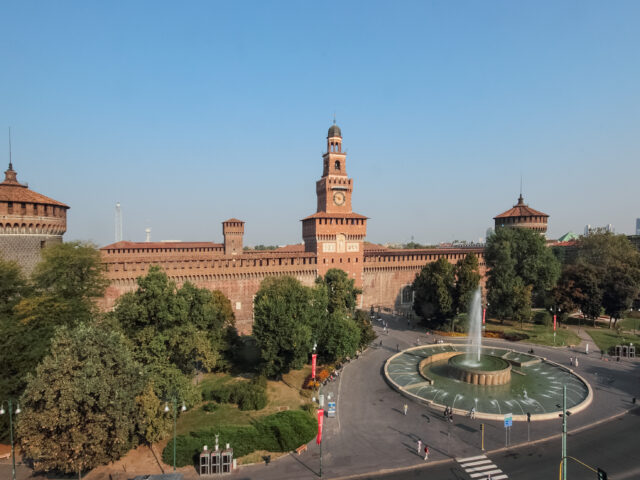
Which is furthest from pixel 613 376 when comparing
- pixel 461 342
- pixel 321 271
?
pixel 321 271

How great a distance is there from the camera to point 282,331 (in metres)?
32.3

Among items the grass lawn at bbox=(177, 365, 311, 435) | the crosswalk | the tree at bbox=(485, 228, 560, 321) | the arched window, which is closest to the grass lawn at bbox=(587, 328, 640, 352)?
the tree at bbox=(485, 228, 560, 321)

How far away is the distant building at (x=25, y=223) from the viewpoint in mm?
38719

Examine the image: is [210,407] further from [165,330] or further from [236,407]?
[165,330]

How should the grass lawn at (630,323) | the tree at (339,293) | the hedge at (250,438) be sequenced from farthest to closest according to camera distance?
the grass lawn at (630,323), the tree at (339,293), the hedge at (250,438)

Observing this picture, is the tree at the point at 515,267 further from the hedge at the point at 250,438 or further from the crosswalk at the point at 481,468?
the hedge at the point at 250,438

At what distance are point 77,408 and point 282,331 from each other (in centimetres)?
1569

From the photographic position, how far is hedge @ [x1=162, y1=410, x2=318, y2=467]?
72.8 feet

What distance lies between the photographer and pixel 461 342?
45812mm

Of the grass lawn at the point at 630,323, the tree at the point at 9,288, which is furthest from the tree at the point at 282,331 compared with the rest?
the grass lawn at the point at 630,323

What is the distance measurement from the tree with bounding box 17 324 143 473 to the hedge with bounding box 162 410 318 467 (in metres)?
3.13

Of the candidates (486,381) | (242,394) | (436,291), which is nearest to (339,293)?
(436,291)

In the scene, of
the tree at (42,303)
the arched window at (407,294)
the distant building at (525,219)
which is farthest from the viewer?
the distant building at (525,219)

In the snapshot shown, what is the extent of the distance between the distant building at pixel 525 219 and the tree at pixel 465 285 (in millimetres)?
23720
